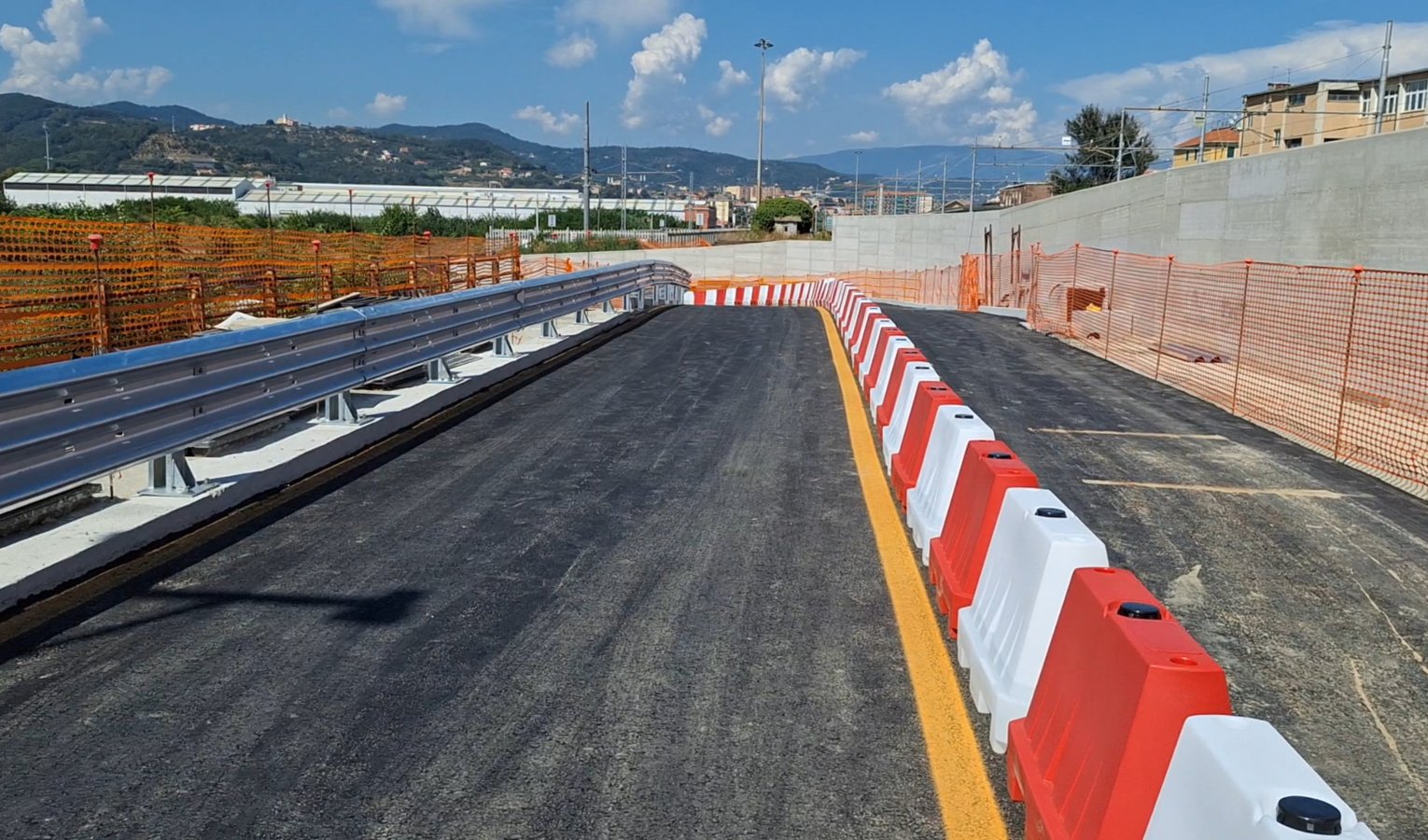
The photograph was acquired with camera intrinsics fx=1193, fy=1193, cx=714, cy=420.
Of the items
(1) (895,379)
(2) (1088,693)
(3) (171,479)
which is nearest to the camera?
(2) (1088,693)

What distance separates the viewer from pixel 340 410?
898cm

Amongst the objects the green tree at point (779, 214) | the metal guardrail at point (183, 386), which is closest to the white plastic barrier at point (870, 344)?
the metal guardrail at point (183, 386)

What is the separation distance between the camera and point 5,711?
13.5ft

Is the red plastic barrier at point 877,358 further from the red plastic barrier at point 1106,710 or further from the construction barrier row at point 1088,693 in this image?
the red plastic barrier at point 1106,710

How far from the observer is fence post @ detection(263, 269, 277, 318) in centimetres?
2069

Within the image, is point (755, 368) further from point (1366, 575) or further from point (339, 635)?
point (339, 635)

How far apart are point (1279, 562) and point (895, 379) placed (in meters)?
3.92

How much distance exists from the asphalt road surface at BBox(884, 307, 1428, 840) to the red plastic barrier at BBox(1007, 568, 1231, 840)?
0.99 meters

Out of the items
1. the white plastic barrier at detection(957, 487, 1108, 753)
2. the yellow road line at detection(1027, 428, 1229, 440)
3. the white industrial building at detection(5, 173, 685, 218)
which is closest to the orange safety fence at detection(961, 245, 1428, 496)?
the yellow road line at detection(1027, 428, 1229, 440)

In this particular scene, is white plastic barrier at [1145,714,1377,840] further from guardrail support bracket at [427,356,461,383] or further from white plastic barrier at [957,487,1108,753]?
guardrail support bracket at [427,356,461,383]

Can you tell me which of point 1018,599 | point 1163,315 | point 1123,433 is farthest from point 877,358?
point 1018,599

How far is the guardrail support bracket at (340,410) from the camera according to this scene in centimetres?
891

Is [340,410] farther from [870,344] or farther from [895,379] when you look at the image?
[870,344]

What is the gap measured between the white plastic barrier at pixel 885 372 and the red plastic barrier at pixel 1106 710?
654 cm
